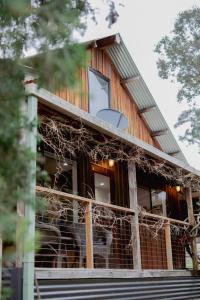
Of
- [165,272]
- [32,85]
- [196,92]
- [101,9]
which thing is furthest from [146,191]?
[196,92]

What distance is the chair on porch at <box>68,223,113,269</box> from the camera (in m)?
A: 7.47

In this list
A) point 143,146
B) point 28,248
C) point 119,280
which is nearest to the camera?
point 28,248

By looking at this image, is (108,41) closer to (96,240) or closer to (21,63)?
(96,240)

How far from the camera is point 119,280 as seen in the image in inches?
279

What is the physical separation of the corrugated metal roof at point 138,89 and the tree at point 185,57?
885cm

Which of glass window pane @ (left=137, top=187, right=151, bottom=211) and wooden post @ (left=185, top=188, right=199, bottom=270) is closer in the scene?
wooden post @ (left=185, top=188, right=199, bottom=270)

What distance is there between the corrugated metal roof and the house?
3 cm

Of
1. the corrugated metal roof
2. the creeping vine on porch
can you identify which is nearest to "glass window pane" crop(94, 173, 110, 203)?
the creeping vine on porch

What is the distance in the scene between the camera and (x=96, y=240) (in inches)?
321

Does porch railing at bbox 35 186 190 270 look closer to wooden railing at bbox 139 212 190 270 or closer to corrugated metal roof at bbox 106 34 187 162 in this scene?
wooden railing at bbox 139 212 190 270

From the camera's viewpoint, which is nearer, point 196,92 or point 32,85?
point 32,85

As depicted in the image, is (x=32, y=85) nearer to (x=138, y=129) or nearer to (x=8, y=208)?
(x=8, y=208)

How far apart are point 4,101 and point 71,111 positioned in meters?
3.97

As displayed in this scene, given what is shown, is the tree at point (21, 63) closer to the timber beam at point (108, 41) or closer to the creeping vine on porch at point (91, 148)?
the creeping vine on porch at point (91, 148)
